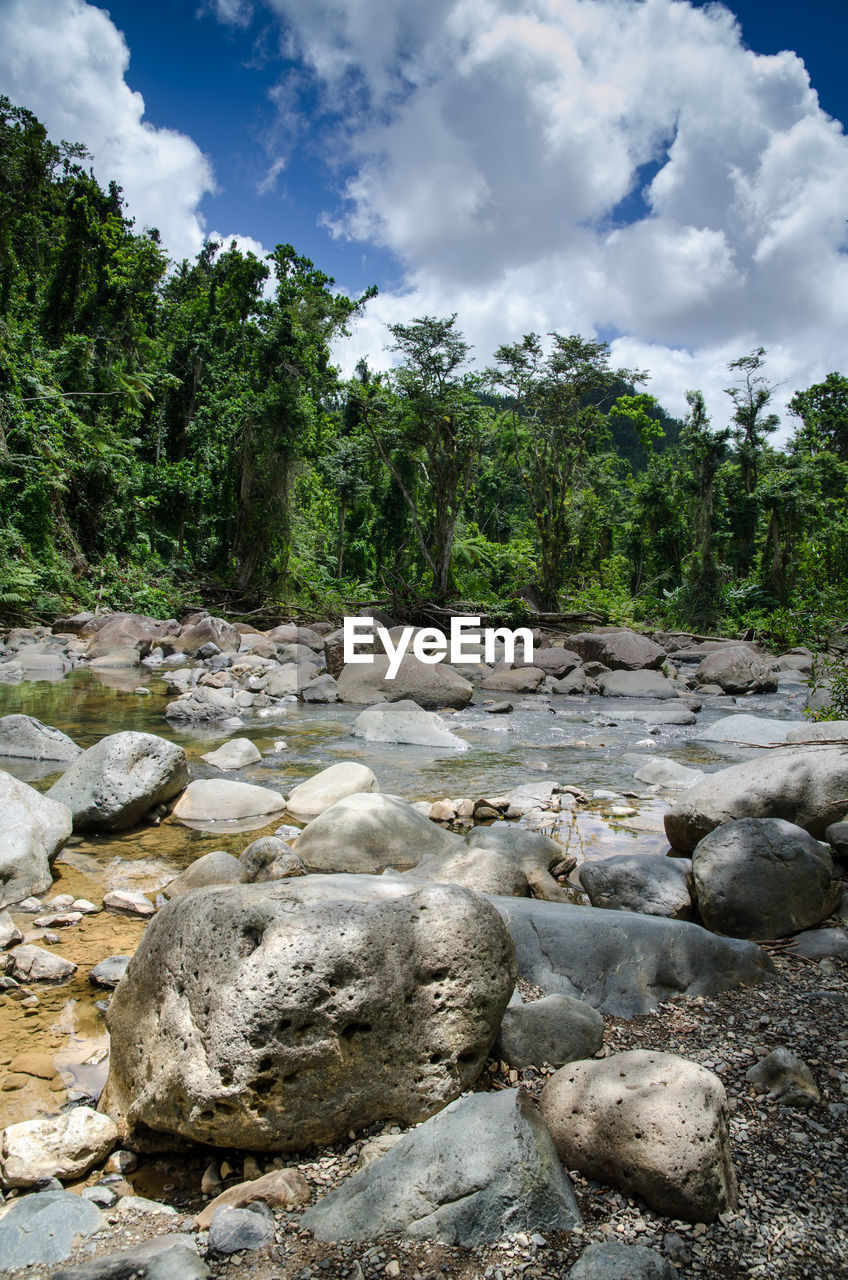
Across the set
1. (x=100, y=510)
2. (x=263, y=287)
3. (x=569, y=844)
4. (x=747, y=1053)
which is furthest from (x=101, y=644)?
(x=263, y=287)

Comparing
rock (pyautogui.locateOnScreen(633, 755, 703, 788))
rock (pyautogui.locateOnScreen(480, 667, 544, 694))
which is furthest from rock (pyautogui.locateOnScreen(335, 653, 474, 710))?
rock (pyautogui.locateOnScreen(633, 755, 703, 788))

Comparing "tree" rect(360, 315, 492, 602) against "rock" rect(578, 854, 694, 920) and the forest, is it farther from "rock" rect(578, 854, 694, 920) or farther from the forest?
"rock" rect(578, 854, 694, 920)

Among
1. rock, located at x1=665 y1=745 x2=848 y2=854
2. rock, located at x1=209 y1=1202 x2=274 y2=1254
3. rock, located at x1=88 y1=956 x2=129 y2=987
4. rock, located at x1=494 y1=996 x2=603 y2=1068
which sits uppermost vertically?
rock, located at x1=665 y1=745 x2=848 y2=854

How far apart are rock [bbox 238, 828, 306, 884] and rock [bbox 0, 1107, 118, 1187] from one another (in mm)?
1878

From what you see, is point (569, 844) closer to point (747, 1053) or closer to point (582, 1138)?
point (747, 1053)

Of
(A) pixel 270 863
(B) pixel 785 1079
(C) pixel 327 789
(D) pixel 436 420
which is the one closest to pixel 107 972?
(A) pixel 270 863

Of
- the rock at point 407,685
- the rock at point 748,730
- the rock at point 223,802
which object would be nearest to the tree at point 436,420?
the rock at point 407,685

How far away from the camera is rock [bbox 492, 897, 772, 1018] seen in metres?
3.02

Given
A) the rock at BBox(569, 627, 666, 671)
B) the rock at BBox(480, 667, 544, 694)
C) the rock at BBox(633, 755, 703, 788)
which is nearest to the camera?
the rock at BBox(633, 755, 703, 788)

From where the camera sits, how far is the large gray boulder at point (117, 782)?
5328 mm

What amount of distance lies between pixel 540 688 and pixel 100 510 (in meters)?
15.1

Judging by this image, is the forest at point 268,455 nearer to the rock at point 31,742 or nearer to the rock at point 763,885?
the rock at point 31,742

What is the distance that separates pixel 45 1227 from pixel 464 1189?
3.43 ft

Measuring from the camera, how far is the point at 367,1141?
222 cm
